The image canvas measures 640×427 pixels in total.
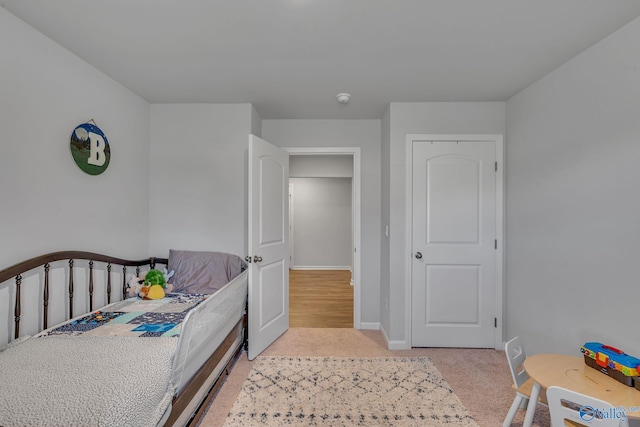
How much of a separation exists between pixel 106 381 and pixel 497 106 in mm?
3516

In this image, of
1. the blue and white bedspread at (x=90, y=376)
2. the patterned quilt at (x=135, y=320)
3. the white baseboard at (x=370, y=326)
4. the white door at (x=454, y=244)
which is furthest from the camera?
the white baseboard at (x=370, y=326)

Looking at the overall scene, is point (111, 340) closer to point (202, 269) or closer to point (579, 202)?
point (202, 269)

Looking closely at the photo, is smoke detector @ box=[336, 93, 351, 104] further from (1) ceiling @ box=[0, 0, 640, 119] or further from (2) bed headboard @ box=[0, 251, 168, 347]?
(2) bed headboard @ box=[0, 251, 168, 347]

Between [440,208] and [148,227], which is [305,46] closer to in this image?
[440,208]

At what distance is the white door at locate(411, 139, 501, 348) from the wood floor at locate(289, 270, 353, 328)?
3.49 feet

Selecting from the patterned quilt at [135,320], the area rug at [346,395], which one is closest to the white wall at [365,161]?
the area rug at [346,395]

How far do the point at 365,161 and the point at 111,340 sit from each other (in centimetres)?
272

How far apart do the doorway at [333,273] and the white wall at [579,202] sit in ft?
4.94

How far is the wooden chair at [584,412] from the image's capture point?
1.13m

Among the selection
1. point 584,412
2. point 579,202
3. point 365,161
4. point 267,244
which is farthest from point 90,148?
point 579,202

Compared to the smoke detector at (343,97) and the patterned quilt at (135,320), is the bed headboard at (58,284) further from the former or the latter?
the smoke detector at (343,97)

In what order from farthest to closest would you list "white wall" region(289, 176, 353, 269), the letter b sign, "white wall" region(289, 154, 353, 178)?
"white wall" region(289, 176, 353, 269) → "white wall" region(289, 154, 353, 178) → the letter b sign

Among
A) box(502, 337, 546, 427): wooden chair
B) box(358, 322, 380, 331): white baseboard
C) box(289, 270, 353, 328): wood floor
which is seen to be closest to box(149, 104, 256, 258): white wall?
box(289, 270, 353, 328): wood floor

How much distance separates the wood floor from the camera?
3.54m
